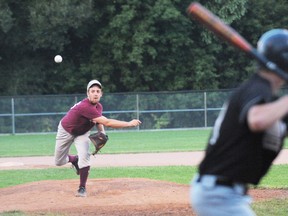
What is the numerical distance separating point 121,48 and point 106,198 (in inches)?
1273

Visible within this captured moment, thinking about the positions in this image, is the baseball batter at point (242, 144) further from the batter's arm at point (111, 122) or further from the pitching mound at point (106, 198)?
the batter's arm at point (111, 122)

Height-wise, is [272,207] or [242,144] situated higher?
[242,144]

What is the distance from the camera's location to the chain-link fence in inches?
1401

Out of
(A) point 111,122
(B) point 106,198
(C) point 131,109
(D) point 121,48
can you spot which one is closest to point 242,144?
(A) point 111,122

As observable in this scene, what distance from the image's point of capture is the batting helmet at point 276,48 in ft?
13.9

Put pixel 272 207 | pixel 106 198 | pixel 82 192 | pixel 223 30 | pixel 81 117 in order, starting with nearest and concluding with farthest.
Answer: pixel 223 30 < pixel 272 207 < pixel 106 198 < pixel 82 192 < pixel 81 117

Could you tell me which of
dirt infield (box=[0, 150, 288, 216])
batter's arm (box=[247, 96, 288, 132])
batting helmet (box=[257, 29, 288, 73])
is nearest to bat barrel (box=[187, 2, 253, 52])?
batting helmet (box=[257, 29, 288, 73])

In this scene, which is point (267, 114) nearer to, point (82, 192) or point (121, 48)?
point (82, 192)

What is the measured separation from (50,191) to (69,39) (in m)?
32.9

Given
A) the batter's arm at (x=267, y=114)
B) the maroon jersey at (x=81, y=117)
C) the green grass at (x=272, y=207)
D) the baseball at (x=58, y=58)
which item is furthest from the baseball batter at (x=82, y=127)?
the baseball at (x=58, y=58)

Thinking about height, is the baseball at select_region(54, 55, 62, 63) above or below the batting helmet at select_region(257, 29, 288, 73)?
below

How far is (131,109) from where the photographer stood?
36.1 m

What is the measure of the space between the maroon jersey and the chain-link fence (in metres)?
24.1

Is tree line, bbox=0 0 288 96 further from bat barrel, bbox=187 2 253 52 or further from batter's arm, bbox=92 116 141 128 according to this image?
bat barrel, bbox=187 2 253 52
